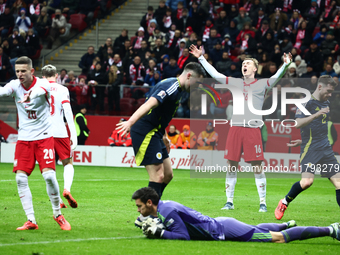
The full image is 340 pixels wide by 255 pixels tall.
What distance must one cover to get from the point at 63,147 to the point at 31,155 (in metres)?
2.50

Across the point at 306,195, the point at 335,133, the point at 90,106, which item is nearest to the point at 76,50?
the point at 90,106

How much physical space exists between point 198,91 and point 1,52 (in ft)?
33.9

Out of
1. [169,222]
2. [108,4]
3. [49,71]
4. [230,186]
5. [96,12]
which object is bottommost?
[230,186]

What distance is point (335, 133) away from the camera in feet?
58.3

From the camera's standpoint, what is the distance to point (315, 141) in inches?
324

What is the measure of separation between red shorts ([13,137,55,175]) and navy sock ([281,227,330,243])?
10.3 feet

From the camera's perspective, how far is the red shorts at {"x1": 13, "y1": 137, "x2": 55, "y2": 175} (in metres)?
6.65

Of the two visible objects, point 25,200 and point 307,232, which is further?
point 25,200

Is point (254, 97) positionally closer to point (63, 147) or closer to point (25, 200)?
point (63, 147)

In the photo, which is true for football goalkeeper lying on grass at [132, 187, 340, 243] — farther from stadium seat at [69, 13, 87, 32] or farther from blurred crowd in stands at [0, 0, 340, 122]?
stadium seat at [69, 13, 87, 32]

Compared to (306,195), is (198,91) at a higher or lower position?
higher

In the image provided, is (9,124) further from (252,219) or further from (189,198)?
(252,219)

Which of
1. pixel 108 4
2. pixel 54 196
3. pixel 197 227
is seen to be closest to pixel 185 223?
pixel 197 227

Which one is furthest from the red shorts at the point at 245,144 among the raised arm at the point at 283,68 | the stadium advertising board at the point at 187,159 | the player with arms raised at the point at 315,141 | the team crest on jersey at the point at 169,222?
the stadium advertising board at the point at 187,159
